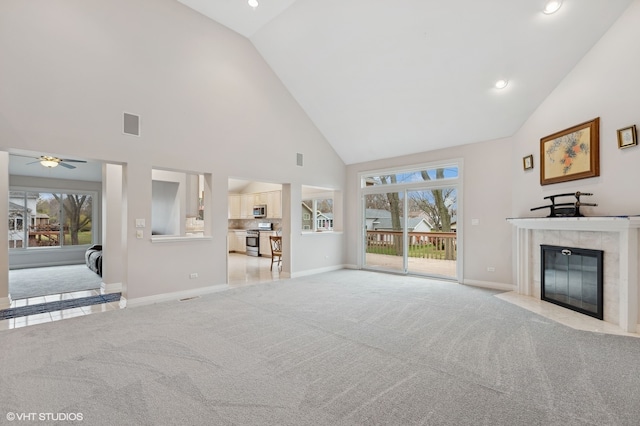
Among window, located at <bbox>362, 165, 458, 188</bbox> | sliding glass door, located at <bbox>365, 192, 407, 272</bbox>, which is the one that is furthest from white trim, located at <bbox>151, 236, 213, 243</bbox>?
window, located at <bbox>362, 165, 458, 188</bbox>

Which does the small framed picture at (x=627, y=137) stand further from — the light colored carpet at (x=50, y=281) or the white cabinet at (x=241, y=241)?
the white cabinet at (x=241, y=241)

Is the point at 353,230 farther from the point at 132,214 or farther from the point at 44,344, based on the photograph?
the point at 44,344

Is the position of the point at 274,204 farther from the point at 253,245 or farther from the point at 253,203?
the point at 253,245

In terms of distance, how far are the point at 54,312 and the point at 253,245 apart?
253 inches

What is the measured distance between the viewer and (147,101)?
4535 millimetres

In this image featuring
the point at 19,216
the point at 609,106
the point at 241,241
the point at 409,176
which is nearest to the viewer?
the point at 609,106

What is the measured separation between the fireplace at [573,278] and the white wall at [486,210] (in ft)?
2.38

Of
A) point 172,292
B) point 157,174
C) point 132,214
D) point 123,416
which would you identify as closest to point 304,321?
point 123,416

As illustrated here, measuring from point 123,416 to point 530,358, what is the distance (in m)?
3.19

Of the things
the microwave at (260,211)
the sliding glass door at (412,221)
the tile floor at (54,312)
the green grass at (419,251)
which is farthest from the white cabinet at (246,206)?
the tile floor at (54,312)

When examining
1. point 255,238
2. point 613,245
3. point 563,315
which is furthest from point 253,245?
point 613,245

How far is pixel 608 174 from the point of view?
12.3 ft

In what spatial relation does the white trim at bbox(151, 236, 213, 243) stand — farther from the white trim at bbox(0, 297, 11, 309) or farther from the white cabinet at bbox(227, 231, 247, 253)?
the white cabinet at bbox(227, 231, 247, 253)

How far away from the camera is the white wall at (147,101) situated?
370cm
